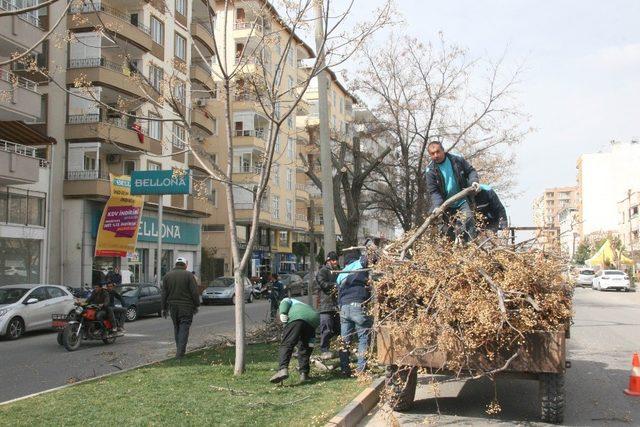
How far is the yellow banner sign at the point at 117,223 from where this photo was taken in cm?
3023

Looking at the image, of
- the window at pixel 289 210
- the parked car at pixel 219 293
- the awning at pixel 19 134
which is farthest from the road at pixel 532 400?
the window at pixel 289 210

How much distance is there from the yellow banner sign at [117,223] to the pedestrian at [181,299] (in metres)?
20.1

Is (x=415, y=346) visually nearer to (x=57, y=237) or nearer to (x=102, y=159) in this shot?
(x=57, y=237)

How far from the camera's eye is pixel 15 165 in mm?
23703

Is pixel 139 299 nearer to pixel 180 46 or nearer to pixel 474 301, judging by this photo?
pixel 474 301

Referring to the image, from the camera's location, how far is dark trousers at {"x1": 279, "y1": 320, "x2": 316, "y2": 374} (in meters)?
8.28

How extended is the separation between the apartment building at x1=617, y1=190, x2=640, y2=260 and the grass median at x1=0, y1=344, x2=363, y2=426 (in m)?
71.6

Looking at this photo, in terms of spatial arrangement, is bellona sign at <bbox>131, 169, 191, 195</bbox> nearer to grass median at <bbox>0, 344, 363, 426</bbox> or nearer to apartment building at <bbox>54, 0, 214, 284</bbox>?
apartment building at <bbox>54, 0, 214, 284</bbox>

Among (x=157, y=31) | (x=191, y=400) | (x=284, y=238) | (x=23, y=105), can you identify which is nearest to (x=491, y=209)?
(x=191, y=400)

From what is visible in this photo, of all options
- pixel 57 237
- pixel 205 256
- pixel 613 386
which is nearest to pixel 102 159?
pixel 57 237

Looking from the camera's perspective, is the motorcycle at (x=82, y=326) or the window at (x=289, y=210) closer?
the motorcycle at (x=82, y=326)

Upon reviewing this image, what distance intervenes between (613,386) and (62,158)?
90.3ft

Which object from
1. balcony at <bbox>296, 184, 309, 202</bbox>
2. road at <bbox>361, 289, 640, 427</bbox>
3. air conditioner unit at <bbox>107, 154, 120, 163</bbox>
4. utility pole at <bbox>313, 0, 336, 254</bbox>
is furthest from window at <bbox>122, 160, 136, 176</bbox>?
balcony at <bbox>296, 184, 309, 202</bbox>

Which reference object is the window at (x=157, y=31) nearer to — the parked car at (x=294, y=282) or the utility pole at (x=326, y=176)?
the parked car at (x=294, y=282)
